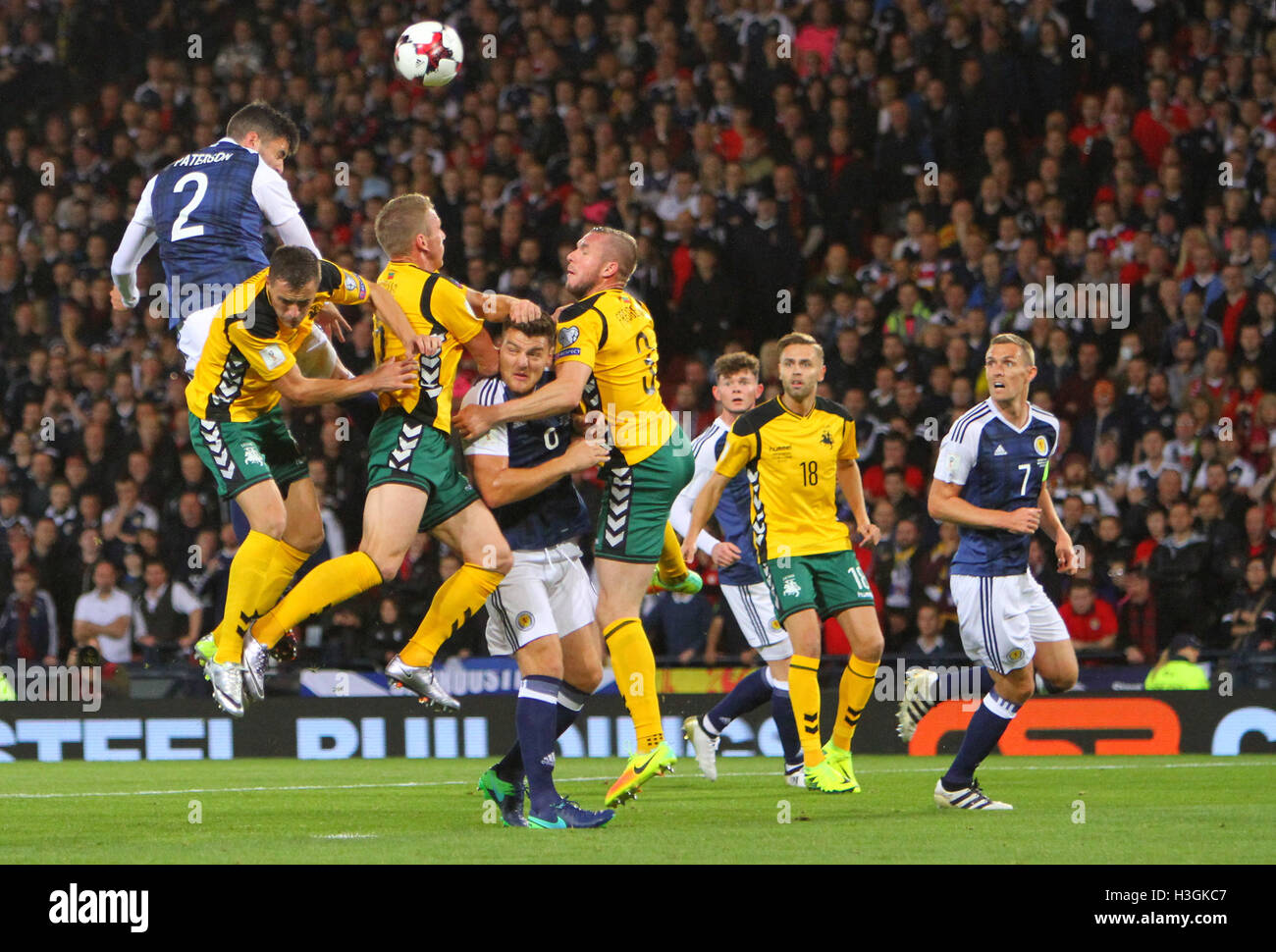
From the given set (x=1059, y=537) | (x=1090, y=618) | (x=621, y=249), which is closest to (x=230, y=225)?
(x=621, y=249)

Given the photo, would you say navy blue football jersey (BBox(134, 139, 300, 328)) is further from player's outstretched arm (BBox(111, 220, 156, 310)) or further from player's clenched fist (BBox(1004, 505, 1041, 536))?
player's clenched fist (BBox(1004, 505, 1041, 536))

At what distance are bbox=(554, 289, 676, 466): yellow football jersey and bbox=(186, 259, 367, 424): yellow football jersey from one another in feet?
3.51

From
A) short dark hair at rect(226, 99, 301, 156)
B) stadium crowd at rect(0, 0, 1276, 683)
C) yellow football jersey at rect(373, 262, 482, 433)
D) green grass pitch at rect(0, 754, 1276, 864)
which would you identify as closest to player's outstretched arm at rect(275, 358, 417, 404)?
yellow football jersey at rect(373, 262, 482, 433)

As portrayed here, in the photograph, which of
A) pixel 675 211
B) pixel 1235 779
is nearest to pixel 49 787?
pixel 1235 779

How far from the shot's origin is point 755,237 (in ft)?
54.1

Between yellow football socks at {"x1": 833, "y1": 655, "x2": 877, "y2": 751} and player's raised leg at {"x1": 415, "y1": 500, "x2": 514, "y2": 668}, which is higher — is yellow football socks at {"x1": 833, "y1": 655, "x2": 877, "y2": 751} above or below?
below

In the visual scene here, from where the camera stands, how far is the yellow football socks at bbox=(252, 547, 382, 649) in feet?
25.2

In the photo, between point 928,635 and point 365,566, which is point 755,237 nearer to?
point 928,635

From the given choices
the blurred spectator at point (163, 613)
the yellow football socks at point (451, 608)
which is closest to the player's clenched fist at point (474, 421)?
the yellow football socks at point (451, 608)

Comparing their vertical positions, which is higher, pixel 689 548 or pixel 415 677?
pixel 689 548

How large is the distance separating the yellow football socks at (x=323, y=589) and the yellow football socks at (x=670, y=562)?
148cm

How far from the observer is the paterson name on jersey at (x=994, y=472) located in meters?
8.59

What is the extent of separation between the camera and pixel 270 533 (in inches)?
325

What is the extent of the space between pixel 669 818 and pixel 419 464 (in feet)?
6.51
